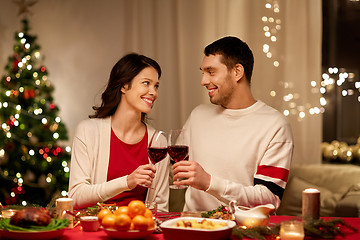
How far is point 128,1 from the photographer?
5.39m

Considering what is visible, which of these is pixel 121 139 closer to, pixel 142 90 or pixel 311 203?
pixel 142 90

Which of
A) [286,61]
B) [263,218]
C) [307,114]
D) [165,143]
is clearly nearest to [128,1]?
[286,61]

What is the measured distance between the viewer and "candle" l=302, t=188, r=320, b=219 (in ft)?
6.52

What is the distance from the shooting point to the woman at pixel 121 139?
9.40ft

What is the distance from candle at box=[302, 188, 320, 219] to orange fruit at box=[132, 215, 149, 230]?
2.20ft

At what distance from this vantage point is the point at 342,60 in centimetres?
504

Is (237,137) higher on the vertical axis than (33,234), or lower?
higher

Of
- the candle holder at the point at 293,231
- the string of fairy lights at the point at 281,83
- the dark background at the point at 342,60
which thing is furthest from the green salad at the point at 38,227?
the dark background at the point at 342,60

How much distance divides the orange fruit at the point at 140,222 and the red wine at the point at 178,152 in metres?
0.47

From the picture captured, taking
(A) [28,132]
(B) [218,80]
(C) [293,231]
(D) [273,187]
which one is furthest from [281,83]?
(C) [293,231]

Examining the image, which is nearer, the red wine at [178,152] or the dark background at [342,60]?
the red wine at [178,152]

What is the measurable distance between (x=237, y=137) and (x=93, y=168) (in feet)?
2.88

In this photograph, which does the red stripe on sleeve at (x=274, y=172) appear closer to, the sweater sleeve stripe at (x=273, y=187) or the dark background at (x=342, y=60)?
the sweater sleeve stripe at (x=273, y=187)

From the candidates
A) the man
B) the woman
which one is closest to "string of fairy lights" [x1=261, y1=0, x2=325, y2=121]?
the man
